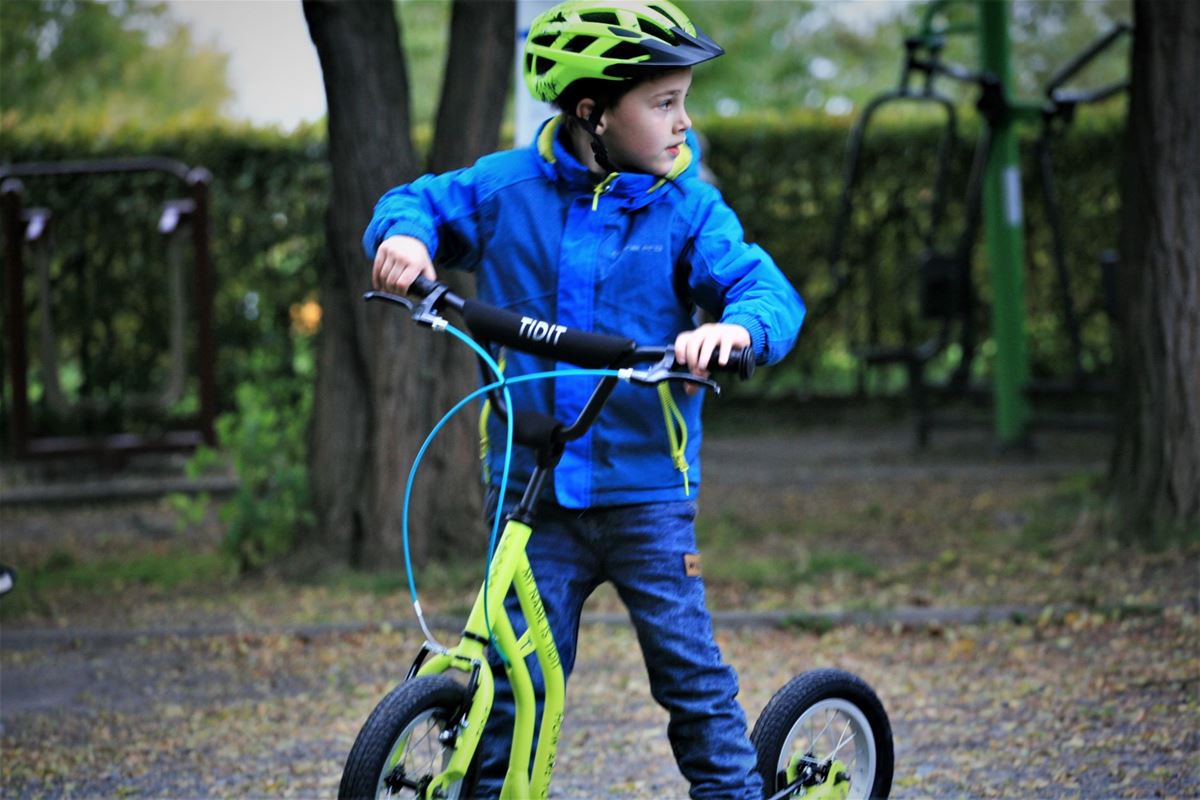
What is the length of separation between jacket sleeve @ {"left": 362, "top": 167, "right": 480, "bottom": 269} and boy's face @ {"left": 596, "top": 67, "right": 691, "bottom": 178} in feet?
0.95

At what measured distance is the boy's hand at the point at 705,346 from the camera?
8.37ft

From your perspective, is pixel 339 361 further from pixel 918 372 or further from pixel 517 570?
pixel 918 372

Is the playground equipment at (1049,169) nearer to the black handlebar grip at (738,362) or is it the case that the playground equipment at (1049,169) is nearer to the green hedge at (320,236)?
the green hedge at (320,236)

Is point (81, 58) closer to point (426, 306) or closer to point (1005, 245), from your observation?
point (1005, 245)

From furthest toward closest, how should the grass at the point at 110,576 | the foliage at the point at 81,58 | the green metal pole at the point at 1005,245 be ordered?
the foliage at the point at 81,58 < the green metal pole at the point at 1005,245 < the grass at the point at 110,576

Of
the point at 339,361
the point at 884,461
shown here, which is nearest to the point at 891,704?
the point at 339,361

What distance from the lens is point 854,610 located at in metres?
5.72

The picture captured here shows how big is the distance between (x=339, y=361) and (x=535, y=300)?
3.56m

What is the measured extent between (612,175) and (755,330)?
431 millimetres

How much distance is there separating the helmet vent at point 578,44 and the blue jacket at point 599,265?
0.71 ft

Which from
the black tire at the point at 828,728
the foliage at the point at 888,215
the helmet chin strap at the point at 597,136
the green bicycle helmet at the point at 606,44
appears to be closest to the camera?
the green bicycle helmet at the point at 606,44

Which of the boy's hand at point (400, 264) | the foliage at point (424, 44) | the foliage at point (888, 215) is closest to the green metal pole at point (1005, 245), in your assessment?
the foliage at point (888, 215)

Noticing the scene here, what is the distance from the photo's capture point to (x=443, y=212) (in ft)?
9.84

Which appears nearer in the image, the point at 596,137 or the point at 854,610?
the point at 596,137
